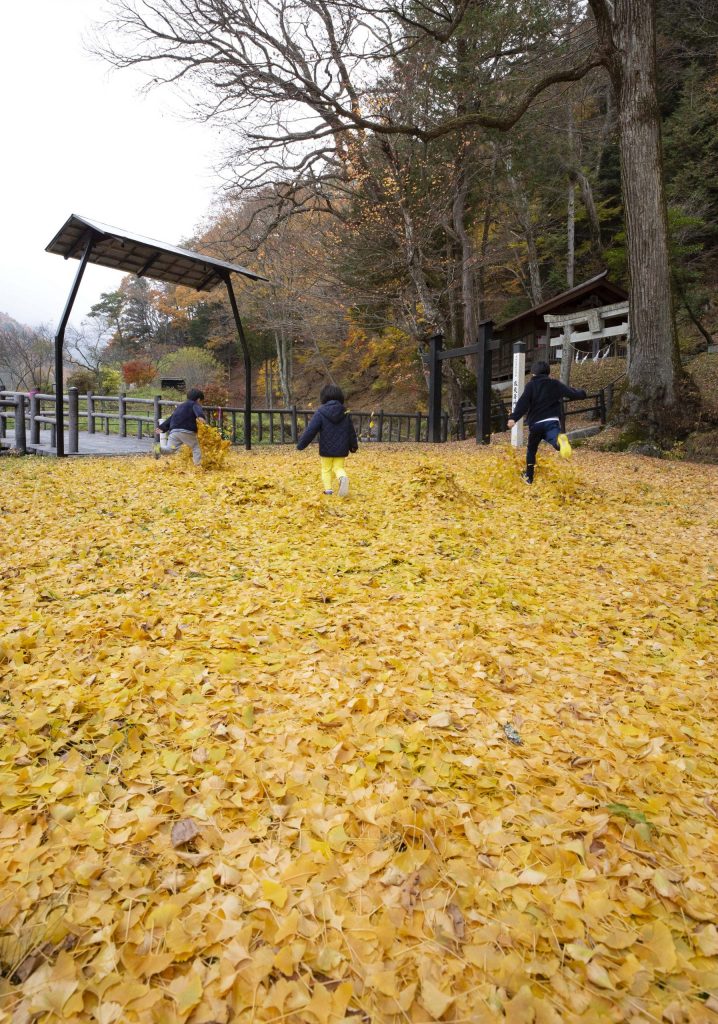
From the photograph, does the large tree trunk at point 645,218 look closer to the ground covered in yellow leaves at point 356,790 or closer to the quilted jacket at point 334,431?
the quilted jacket at point 334,431

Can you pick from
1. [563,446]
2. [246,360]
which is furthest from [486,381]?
[563,446]

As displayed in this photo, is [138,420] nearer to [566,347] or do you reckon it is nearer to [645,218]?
[566,347]

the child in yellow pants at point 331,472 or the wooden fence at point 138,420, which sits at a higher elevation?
the wooden fence at point 138,420

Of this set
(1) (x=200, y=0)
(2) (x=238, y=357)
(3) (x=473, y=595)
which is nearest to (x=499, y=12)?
(1) (x=200, y=0)

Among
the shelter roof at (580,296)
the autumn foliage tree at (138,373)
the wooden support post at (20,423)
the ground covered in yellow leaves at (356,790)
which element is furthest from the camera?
the autumn foliage tree at (138,373)

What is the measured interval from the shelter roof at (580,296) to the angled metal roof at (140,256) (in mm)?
9464

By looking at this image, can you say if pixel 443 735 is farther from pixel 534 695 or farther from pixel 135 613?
pixel 135 613

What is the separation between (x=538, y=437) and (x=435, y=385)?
820cm

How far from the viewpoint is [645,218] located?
A: 33.7 feet

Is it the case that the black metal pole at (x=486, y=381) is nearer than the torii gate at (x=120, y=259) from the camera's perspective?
No

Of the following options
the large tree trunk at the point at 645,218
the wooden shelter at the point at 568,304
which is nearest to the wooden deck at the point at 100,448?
the large tree trunk at the point at 645,218

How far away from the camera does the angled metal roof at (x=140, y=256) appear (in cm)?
998

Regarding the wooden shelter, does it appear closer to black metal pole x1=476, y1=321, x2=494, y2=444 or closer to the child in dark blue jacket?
black metal pole x1=476, y1=321, x2=494, y2=444

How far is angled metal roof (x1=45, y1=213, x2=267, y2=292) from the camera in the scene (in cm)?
998
